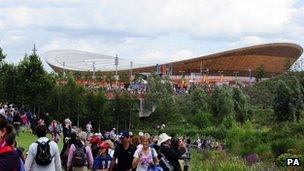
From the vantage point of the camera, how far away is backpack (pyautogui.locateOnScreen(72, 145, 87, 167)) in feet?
34.6

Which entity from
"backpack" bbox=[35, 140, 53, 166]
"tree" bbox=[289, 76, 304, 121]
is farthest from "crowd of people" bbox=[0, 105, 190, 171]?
"tree" bbox=[289, 76, 304, 121]

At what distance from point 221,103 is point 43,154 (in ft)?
168

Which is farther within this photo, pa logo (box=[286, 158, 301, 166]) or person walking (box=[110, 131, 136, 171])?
pa logo (box=[286, 158, 301, 166])

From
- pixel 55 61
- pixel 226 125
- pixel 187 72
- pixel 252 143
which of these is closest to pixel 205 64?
pixel 187 72

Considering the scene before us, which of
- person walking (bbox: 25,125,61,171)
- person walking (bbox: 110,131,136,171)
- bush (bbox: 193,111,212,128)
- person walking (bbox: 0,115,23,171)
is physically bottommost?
bush (bbox: 193,111,212,128)

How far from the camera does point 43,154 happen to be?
811 cm

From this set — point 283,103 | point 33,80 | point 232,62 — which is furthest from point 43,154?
point 232,62

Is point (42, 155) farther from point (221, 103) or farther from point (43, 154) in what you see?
point (221, 103)

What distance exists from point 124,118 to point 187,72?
81.3 meters

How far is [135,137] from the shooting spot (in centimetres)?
1157

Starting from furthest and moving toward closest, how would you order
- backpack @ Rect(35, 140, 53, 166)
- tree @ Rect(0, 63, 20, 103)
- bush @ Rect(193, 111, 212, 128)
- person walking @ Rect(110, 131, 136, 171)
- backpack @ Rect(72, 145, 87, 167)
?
bush @ Rect(193, 111, 212, 128) → tree @ Rect(0, 63, 20, 103) → person walking @ Rect(110, 131, 136, 171) → backpack @ Rect(72, 145, 87, 167) → backpack @ Rect(35, 140, 53, 166)

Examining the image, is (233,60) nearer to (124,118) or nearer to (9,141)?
(124,118)

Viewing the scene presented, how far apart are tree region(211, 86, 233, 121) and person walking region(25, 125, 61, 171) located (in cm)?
4991

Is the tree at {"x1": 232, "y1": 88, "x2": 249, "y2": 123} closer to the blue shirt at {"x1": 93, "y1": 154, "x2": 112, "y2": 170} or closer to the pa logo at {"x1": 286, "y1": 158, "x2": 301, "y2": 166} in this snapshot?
the pa logo at {"x1": 286, "y1": 158, "x2": 301, "y2": 166}
